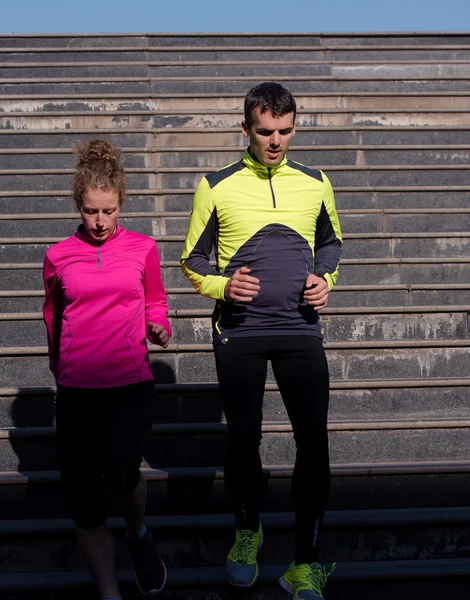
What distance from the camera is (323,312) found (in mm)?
Result: 6020

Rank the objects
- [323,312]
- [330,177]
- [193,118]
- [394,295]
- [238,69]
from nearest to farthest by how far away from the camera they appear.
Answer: [323,312]
[394,295]
[330,177]
[193,118]
[238,69]

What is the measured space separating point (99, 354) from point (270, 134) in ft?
3.49

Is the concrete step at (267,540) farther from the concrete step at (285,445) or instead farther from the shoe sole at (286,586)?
the concrete step at (285,445)

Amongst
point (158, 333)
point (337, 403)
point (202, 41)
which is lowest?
point (337, 403)

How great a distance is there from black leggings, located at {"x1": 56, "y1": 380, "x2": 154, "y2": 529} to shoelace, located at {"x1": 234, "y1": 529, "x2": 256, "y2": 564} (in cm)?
51

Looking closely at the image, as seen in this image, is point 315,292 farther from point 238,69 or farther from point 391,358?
point 238,69

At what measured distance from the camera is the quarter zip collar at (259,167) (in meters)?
4.02

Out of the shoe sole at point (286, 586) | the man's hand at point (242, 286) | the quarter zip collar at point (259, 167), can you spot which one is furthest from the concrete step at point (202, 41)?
the shoe sole at point (286, 586)

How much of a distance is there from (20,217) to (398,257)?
2.64 m

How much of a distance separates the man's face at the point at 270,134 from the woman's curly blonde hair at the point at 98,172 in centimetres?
54

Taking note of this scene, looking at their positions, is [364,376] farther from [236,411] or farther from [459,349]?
[236,411]

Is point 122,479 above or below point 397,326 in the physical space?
below

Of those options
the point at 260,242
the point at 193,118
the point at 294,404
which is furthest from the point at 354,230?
the point at 294,404

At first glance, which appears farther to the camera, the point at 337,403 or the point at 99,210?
the point at 337,403
